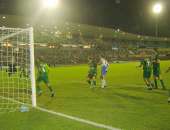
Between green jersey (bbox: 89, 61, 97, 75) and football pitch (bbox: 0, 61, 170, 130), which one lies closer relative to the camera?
football pitch (bbox: 0, 61, 170, 130)

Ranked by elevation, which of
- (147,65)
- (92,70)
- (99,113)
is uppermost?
(147,65)

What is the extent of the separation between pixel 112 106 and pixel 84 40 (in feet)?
248

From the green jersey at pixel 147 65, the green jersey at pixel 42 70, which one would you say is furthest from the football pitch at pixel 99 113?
the green jersey at pixel 147 65

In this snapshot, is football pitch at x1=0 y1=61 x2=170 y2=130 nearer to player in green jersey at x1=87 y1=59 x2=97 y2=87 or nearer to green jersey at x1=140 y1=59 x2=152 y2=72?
green jersey at x1=140 y1=59 x2=152 y2=72

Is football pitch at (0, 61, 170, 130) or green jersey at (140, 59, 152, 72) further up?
green jersey at (140, 59, 152, 72)

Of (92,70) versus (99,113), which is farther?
(92,70)

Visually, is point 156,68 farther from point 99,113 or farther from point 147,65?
point 99,113

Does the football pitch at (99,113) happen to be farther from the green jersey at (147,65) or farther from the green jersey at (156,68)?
the green jersey at (156,68)

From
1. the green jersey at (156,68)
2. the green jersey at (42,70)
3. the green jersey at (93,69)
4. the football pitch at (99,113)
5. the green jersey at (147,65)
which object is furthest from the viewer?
the green jersey at (93,69)

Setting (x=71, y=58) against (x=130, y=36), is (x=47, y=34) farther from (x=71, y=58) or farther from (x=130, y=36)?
(x=130, y=36)

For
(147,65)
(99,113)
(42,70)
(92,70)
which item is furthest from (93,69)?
(99,113)

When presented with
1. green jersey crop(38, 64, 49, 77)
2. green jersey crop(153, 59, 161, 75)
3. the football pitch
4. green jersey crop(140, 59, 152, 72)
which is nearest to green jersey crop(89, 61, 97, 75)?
green jersey crop(140, 59, 152, 72)

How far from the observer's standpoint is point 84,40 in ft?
295

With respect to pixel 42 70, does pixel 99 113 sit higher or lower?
lower
